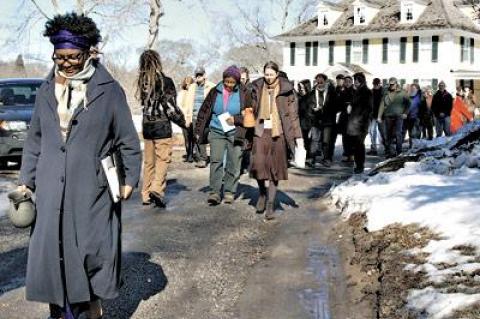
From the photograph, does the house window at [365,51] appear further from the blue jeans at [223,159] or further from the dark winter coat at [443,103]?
the blue jeans at [223,159]

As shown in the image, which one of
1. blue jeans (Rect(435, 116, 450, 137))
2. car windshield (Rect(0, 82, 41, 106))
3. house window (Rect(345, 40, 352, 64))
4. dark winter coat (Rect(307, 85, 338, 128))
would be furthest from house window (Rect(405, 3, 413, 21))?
car windshield (Rect(0, 82, 41, 106))

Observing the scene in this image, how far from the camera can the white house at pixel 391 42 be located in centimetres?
5400

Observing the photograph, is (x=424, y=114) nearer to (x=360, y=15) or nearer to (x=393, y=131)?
(x=393, y=131)

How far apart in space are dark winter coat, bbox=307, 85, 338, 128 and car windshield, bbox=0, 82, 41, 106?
5331 millimetres

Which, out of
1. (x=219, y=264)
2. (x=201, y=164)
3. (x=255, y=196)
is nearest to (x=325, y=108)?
(x=201, y=164)

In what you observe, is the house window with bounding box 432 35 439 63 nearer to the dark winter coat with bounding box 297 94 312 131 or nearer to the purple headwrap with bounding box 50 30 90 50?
the dark winter coat with bounding box 297 94 312 131

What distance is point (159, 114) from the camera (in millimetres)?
9227

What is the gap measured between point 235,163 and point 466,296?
16.8 ft

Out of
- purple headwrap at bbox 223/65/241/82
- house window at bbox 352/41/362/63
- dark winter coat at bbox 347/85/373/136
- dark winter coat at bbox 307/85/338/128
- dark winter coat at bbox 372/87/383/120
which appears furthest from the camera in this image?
house window at bbox 352/41/362/63

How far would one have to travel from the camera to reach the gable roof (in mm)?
54562

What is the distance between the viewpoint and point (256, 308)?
538 cm

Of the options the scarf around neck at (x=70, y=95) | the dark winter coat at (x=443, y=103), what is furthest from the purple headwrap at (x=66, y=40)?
the dark winter coat at (x=443, y=103)

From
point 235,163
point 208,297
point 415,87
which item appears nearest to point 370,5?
point 415,87

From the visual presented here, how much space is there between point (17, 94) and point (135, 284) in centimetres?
988
